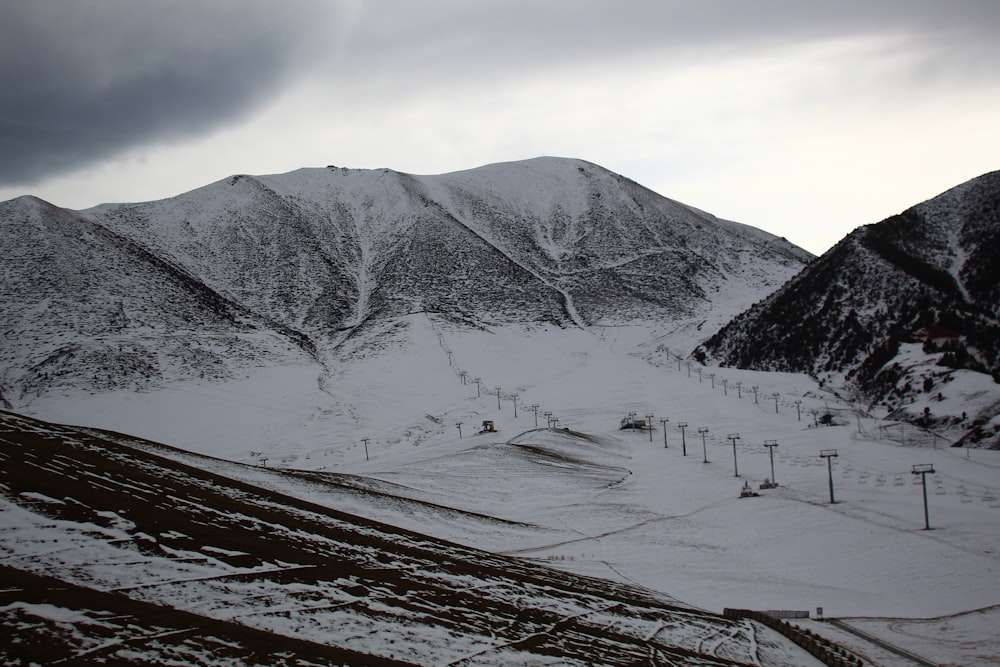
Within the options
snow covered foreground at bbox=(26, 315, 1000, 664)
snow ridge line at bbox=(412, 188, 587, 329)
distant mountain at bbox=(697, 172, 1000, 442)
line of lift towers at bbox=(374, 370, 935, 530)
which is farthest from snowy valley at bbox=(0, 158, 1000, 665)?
distant mountain at bbox=(697, 172, 1000, 442)

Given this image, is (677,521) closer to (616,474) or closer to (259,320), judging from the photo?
(616,474)

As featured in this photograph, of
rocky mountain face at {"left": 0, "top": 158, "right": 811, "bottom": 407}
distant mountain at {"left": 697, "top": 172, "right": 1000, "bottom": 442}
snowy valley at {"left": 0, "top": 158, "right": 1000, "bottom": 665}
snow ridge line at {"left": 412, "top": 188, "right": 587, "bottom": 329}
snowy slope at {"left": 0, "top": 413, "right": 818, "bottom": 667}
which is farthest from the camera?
snow ridge line at {"left": 412, "top": 188, "right": 587, "bottom": 329}

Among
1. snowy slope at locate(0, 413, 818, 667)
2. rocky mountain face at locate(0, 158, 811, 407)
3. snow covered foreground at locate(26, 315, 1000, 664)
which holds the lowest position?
snow covered foreground at locate(26, 315, 1000, 664)

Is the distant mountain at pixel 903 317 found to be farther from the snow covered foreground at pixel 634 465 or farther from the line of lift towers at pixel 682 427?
the line of lift towers at pixel 682 427

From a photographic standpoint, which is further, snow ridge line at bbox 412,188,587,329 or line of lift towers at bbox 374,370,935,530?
snow ridge line at bbox 412,188,587,329

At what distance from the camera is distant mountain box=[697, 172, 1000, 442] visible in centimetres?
6034

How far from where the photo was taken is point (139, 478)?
22859 mm

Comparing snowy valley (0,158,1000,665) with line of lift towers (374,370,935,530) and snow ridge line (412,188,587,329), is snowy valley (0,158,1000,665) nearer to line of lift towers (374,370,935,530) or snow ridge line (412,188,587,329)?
line of lift towers (374,370,935,530)

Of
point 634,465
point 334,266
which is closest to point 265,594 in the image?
point 634,465

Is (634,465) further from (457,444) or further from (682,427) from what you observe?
(457,444)

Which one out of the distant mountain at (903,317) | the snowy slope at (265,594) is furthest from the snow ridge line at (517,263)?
the snowy slope at (265,594)

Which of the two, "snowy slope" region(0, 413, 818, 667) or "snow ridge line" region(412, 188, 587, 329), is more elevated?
"snow ridge line" region(412, 188, 587, 329)

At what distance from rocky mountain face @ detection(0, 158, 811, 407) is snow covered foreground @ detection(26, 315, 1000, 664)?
37.4 ft

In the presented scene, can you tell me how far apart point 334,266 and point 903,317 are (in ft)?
300
